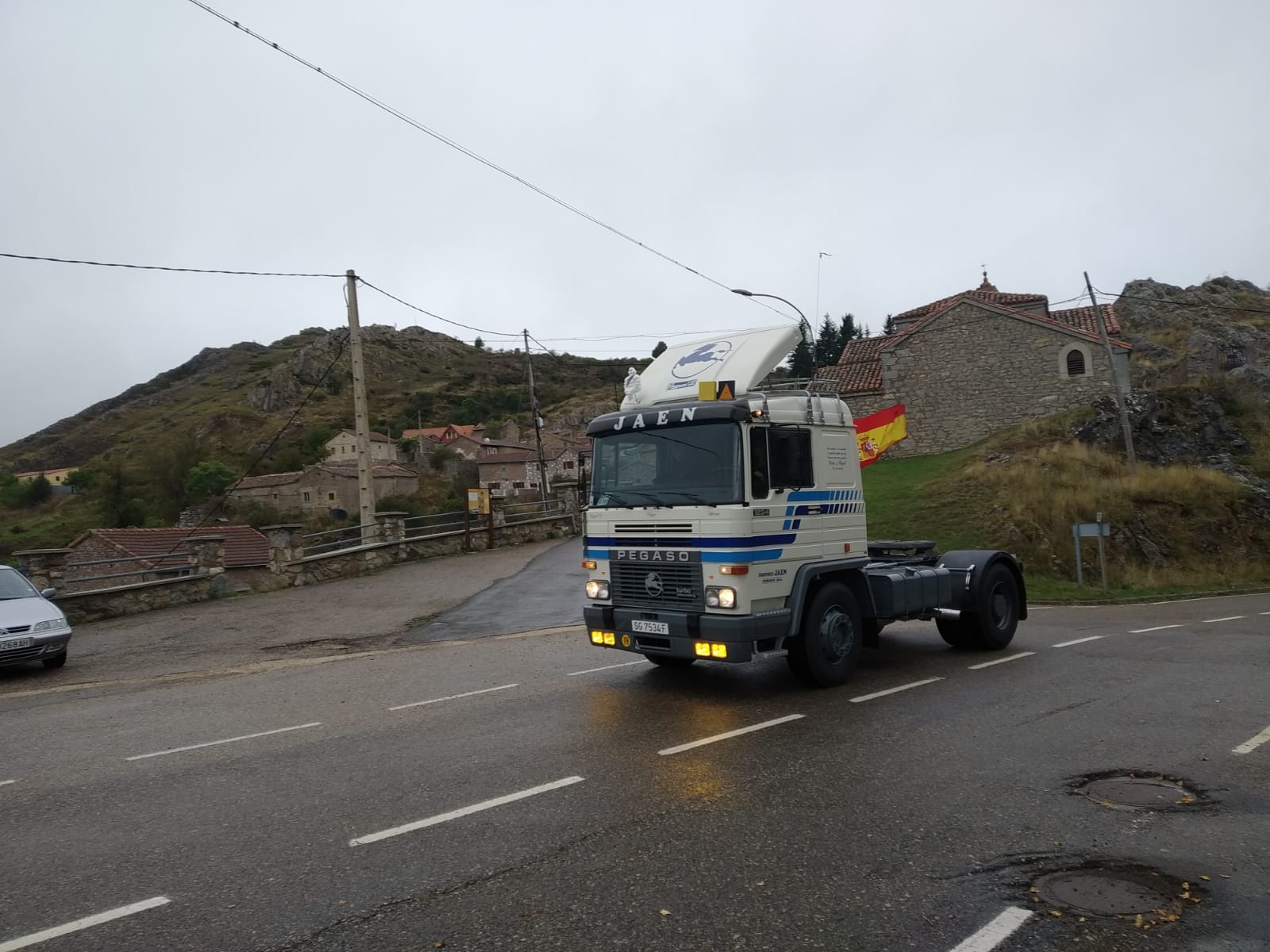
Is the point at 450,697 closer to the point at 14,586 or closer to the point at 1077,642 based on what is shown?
the point at 14,586

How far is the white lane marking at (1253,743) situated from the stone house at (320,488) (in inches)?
3428

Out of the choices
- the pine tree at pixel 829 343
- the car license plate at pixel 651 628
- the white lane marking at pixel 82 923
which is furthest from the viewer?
the pine tree at pixel 829 343

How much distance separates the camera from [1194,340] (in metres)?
49.3

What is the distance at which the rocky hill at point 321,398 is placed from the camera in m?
138

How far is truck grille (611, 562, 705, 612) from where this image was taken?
26.5ft

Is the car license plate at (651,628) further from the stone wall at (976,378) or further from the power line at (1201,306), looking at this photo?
the power line at (1201,306)

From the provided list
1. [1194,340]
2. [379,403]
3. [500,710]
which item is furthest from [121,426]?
[500,710]

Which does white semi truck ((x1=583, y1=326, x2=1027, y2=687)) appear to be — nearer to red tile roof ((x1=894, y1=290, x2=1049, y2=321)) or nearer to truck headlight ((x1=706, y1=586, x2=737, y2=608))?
truck headlight ((x1=706, y1=586, x2=737, y2=608))

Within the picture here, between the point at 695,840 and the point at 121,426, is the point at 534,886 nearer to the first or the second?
the point at 695,840

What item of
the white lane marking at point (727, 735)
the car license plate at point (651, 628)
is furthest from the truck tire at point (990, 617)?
the car license plate at point (651, 628)

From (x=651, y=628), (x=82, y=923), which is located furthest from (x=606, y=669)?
(x=82, y=923)

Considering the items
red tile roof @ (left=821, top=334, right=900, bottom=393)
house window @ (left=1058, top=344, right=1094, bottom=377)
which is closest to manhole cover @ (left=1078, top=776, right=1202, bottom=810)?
red tile roof @ (left=821, top=334, right=900, bottom=393)

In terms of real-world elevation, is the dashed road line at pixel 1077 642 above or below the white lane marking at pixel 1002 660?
below

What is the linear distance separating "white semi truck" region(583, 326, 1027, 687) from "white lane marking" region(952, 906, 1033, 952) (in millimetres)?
3968
